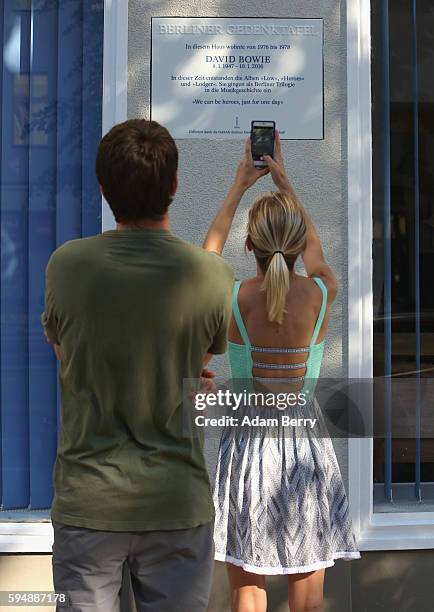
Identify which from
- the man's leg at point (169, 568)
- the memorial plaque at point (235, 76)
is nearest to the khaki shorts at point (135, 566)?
the man's leg at point (169, 568)

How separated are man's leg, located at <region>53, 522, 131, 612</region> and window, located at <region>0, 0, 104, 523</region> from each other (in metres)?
2.06

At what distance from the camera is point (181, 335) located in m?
1.86

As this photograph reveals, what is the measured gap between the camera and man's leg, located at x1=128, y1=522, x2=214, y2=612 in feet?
6.10

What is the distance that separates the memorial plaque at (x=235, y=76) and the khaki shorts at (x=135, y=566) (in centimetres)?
230

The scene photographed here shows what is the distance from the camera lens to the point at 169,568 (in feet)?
6.15

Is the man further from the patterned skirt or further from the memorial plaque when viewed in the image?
the memorial plaque

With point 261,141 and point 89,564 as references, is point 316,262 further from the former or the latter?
point 89,564

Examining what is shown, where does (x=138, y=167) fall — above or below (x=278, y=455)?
above

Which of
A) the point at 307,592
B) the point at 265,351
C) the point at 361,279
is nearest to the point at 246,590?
the point at 307,592

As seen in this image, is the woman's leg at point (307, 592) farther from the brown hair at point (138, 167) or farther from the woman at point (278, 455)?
the brown hair at point (138, 167)

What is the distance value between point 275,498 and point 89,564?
0.95 m

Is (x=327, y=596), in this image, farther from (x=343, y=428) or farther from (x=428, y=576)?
(x=343, y=428)

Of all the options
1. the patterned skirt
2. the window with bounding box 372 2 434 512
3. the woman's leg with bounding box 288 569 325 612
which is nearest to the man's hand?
the window with bounding box 372 2 434 512

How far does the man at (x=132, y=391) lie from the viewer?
1827mm
